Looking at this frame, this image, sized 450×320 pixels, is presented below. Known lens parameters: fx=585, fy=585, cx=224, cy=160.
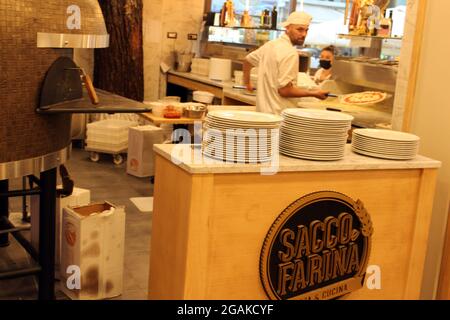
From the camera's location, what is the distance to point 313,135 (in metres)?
2.32

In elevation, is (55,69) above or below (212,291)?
above

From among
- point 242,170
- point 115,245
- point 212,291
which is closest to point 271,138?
point 242,170

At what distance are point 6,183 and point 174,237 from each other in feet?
5.96

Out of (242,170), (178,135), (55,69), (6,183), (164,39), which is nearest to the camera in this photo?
(242,170)

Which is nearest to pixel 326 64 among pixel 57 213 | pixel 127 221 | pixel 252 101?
pixel 252 101

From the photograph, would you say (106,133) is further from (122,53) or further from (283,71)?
(283,71)

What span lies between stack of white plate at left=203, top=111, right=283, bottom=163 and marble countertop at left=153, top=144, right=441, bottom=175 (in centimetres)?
3

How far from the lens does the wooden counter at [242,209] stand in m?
2.14

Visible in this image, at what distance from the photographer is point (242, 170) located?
2.16 m

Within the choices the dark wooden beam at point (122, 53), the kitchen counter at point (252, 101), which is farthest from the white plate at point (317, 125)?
the dark wooden beam at point (122, 53)

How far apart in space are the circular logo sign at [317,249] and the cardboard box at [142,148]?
342 centimetres

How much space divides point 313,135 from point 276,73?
76.5 inches

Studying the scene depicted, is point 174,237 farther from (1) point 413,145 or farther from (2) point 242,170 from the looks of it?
(1) point 413,145

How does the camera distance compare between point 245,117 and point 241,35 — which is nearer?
point 245,117
